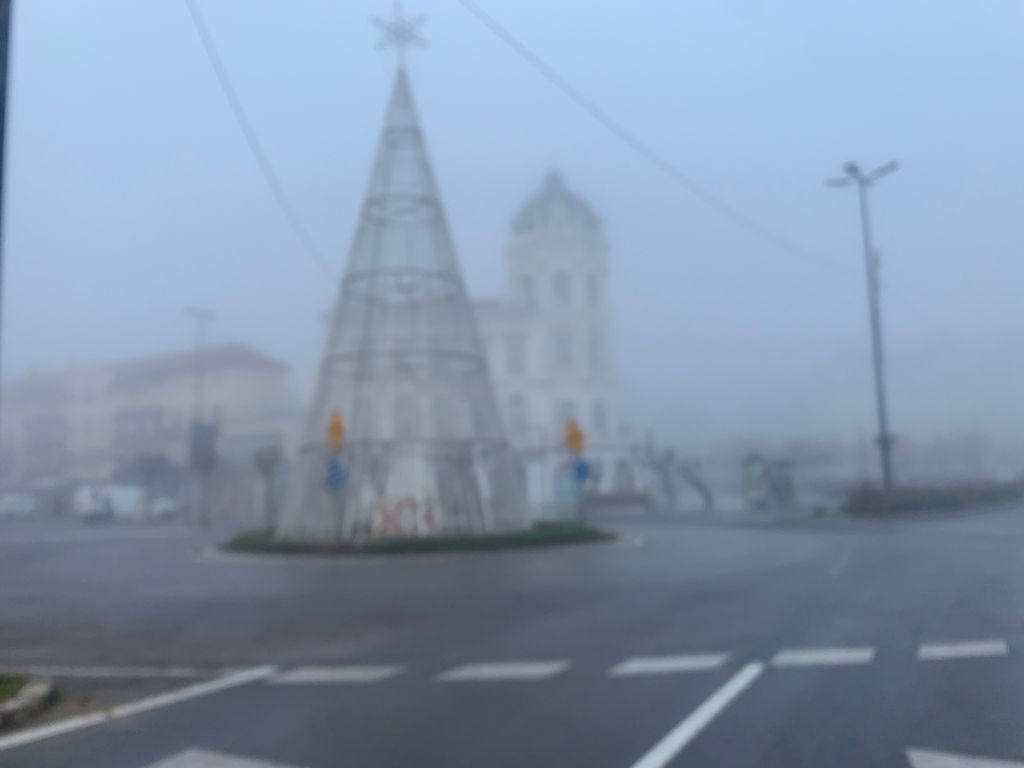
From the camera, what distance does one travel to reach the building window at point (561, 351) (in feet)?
134

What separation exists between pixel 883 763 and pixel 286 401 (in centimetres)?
3014

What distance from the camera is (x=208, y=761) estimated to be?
5535 millimetres

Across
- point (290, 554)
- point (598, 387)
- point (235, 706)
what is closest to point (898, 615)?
point (235, 706)

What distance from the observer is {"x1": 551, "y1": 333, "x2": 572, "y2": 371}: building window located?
40.9 m

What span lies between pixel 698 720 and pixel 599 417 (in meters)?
37.3

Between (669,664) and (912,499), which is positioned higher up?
(912,499)

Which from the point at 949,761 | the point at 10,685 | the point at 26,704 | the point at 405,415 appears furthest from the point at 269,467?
the point at 949,761

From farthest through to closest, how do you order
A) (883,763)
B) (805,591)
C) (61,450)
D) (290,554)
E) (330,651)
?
(61,450), (290,554), (805,591), (330,651), (883,763)

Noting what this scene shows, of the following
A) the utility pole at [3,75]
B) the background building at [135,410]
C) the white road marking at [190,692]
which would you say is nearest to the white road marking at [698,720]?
the white road marking at [190,692]

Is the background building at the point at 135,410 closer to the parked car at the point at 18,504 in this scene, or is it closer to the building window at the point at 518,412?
the building window at the point at 518,412

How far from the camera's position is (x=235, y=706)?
23.1ft

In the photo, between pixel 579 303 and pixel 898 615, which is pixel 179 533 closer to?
pixel 579 303

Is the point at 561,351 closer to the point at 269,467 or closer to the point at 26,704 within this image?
the point at 269,467

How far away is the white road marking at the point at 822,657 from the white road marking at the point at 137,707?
→ 431 centimetres
